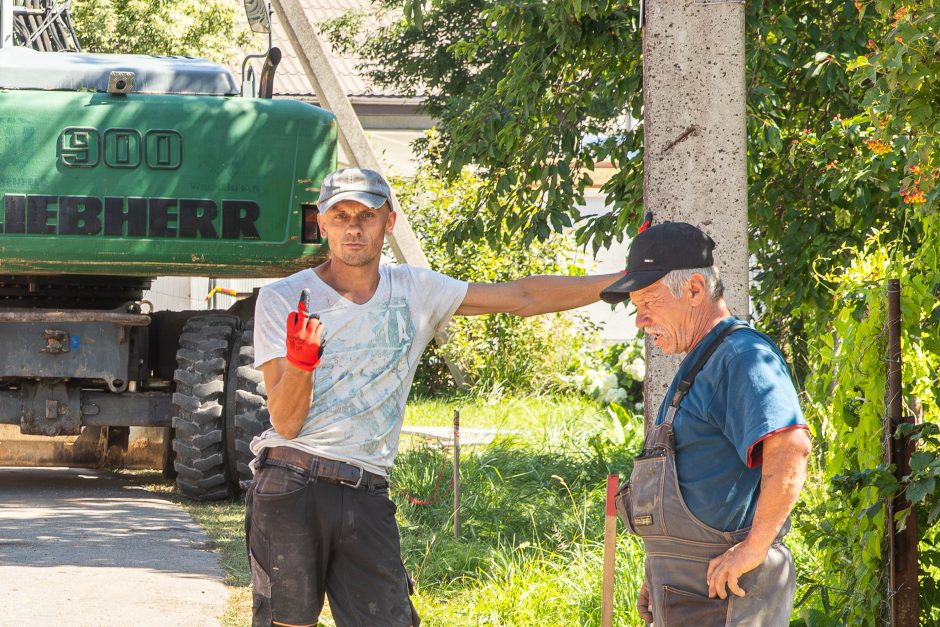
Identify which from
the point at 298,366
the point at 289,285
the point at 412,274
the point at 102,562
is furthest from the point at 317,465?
the point at 102,562

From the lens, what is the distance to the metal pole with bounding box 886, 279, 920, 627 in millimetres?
4172

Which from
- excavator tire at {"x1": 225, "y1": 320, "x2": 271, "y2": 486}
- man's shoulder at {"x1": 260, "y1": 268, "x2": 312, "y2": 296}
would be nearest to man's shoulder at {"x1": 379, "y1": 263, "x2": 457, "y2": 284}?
man's shoulder at {"x1": 260, "y1": 268, "x2": 312, "y2": 296}

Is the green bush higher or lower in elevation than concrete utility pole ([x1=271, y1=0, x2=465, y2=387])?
lower

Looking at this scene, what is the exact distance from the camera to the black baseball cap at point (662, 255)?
127 inches

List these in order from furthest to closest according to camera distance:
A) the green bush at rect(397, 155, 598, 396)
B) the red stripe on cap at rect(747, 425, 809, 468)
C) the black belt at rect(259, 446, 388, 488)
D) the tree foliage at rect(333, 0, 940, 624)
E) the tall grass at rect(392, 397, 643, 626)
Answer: the green bush at rect(397, 155, 598, 396)
the tall grass at rect(392, 397, 643, 626)
the tree foliage at rect(333, 0, 940, 624)
the black belt at rect(259, 446, 388, 488)
the red stripe on cap at rect(747, 425, 809, 468)

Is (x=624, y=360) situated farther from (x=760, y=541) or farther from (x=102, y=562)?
(x=760, y=541)

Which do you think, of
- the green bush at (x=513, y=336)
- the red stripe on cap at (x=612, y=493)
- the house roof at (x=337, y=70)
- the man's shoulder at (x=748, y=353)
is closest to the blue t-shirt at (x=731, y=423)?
the man's shoulder at (x=748, y=353)

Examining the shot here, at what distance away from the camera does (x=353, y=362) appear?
3775mm

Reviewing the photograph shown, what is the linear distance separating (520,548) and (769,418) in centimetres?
357

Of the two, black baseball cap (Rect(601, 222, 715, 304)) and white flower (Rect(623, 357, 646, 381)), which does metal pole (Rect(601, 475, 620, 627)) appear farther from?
white flower (Rect(623, 357, 646, 381))

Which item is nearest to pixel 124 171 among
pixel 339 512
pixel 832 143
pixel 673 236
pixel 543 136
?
pixel 543 136

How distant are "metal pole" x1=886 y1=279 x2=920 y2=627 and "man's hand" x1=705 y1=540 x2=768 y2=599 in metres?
1.40

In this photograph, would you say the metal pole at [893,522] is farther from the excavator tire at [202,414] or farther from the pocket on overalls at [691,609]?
the excavator tire at [202,414]

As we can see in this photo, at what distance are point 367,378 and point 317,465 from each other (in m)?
0.28
